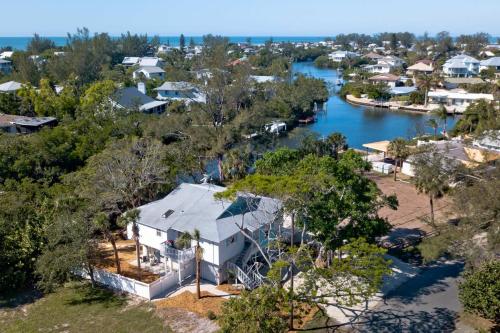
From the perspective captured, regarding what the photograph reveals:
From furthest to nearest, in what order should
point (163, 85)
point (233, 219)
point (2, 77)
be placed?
point (2, 77)
point (163, 85)
point (233, 219)

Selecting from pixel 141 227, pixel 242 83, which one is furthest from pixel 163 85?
pixel 141 227

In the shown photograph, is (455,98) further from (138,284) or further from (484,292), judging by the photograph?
(138,284)

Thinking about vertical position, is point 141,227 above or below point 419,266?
above

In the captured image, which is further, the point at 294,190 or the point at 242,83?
the point at 242,83

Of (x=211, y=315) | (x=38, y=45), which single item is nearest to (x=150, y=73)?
(x=38, y=45)

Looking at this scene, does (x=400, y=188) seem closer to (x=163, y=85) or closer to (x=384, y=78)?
(x=163, y=85)

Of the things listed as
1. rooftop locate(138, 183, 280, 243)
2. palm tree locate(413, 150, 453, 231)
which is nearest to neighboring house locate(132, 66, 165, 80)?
rooftop locate(138, 183, 280, 243)

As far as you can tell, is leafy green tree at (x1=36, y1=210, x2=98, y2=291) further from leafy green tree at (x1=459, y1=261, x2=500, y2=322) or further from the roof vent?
leafy green tree at (x1=459, y1=261, x2=500, y2=322)
